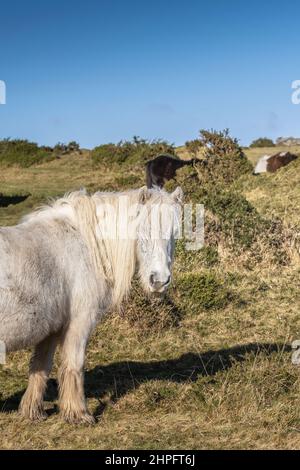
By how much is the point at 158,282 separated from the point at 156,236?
0.36 metres

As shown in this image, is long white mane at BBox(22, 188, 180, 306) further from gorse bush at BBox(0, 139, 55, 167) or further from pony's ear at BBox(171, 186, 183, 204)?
gorse bush at BBox(0, 139, 55, 167)

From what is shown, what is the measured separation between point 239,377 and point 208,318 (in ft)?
9.25

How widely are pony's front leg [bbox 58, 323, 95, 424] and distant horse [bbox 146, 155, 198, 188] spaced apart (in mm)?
12369

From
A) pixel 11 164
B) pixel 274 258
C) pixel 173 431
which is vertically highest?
pixel 11 164

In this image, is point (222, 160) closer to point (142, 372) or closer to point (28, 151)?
point (142, 372)

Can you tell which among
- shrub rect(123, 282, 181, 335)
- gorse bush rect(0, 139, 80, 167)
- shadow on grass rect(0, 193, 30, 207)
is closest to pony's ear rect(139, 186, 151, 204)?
shrub rect(123, 282, 181, 335)

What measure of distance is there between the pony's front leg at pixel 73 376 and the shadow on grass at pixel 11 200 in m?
14.1

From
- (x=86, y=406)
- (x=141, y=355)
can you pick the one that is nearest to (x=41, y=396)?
(x=86, y=406)

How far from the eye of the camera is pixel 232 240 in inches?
447

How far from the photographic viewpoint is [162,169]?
17.8 m

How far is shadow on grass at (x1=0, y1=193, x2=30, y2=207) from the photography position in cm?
1889

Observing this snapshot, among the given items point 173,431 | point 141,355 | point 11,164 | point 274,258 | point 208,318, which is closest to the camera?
point 173,431

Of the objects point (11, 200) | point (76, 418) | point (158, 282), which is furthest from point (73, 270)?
point (11, 200)
